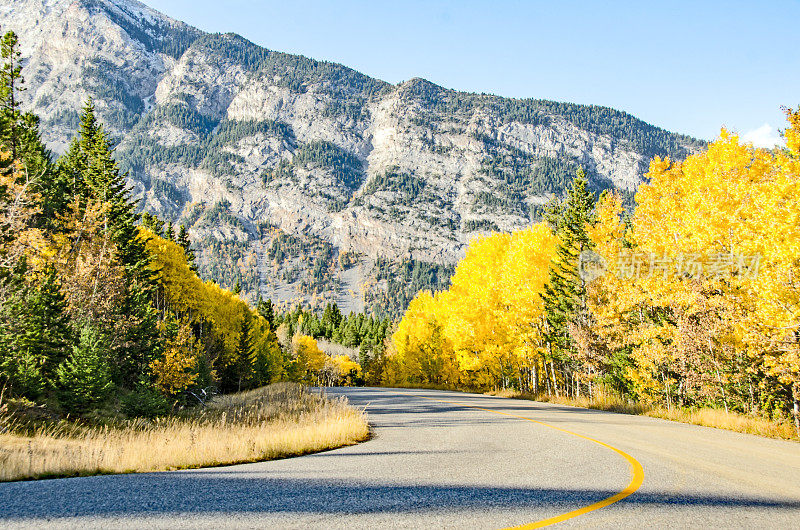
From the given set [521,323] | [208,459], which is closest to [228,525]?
[208,459]

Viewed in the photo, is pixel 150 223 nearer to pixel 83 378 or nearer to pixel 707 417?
pixel 83 378

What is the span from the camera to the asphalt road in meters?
4.74

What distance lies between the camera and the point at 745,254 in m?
16.5

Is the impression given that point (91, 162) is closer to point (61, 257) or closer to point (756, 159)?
point (61, 257)

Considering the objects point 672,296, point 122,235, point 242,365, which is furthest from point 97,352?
point 242,365

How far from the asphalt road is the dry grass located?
167 inches

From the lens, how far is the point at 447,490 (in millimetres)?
6066

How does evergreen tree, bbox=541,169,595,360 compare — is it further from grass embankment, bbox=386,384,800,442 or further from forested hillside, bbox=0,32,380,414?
forested hillside, bbox=0,32,380,414

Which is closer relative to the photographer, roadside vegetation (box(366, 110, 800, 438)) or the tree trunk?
roadside vegetation (box(366, 110, 800, 438))

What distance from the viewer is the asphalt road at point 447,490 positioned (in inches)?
187

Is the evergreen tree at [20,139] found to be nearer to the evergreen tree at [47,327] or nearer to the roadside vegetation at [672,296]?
the evergreen tree at [47,327]

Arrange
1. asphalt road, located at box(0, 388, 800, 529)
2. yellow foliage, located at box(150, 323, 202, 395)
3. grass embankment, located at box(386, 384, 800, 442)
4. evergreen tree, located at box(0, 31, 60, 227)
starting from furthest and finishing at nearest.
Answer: evergreen tree, located at box(0, 31, 60, 227) → yellow foliage, located at box(150, 323, 202, 395) → grass embankment, located at box(386, 384, 800, 442) → asphalt road, located at box(0, 388, 800, 529)

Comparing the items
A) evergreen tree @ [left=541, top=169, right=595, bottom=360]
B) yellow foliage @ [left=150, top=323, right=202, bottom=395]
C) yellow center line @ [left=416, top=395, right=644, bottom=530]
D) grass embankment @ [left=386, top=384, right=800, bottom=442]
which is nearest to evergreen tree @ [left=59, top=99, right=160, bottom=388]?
yellow foliage @ [left=150, top=323, right=202, bottom=395]

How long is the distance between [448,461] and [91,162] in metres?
41.3
